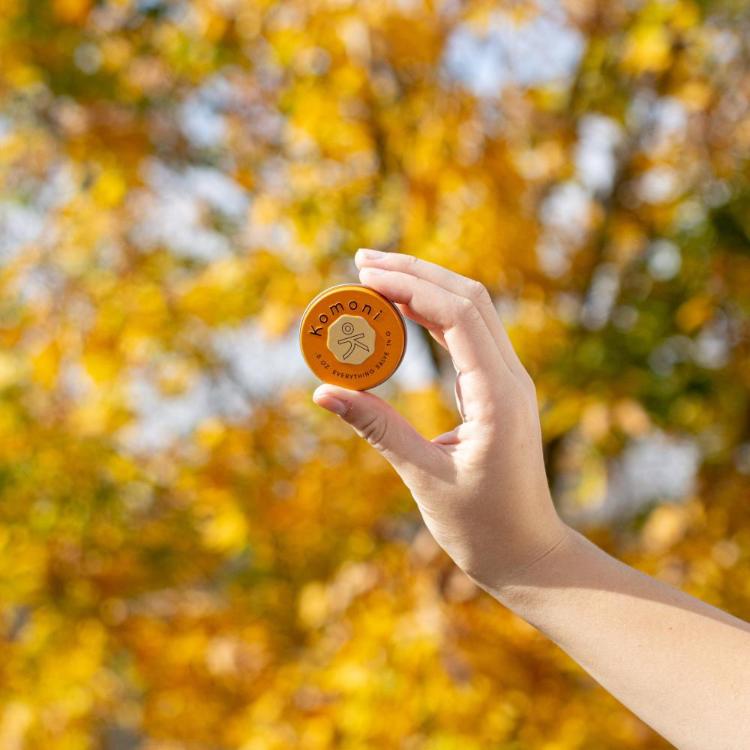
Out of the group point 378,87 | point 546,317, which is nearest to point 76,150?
point 378,87

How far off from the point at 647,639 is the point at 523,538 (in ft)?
0.55

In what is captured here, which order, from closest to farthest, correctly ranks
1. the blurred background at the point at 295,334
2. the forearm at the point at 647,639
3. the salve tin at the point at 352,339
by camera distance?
the forearm at the point at 647,639 → the salve tin at the point at 352,339 → the blurred background at the point at 295,334

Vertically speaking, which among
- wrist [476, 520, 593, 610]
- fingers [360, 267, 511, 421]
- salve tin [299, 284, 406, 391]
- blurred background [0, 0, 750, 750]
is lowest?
blurred background [0, 0, 750, 750]

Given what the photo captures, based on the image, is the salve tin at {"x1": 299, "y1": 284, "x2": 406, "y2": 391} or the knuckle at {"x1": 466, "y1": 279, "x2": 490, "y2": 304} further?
the salve tin at {"x1": 299, "y1": 284, "x2": 406, "y2": 391}

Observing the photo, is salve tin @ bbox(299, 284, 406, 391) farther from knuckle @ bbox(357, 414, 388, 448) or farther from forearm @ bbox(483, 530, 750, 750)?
forearm @ bbox(483, 530, 750, 750)

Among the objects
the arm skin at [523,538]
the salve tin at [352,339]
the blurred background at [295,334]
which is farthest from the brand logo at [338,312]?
the blurred background at [295,334]

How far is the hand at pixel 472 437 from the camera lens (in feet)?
3.33

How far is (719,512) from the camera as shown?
132 inches

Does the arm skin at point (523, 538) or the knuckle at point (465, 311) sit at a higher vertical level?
the knuckle at point (465, 311)

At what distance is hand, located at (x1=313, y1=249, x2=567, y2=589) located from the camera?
101 centimetres

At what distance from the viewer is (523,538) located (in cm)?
106

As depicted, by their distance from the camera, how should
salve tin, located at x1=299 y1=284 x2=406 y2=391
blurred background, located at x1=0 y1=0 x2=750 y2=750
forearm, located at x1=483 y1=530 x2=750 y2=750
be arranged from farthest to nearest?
blurred background, located at x1=0 y1=0 x2=750 y2=750 < salve tin, located at x1=299 y1=284 x2=406 y2=391 < forearm, located at x1=483 y1=530 x2=750 y2=750

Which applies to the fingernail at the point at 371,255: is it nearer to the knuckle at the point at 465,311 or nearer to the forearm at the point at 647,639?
the knuckle at the point at 465,311

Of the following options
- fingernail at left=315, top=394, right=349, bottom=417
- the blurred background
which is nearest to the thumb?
fingernail at left=315, top=394, right=349, bottom=417
